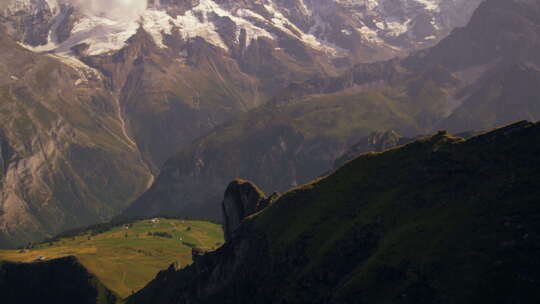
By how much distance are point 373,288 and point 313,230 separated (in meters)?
43.2

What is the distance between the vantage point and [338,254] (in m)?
158

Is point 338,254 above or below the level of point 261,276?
above

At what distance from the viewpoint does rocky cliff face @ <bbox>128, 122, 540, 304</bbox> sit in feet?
400

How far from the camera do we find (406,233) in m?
144

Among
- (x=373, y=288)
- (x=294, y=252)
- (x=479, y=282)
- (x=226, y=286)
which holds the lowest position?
(x=226, y=286)

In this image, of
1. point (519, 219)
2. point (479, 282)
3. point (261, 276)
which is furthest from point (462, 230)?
point (261, 276)

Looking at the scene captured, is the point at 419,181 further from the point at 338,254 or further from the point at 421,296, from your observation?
the point at 421,296

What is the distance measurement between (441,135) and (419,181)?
20.7 metres

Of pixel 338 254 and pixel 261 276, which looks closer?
pixel 338 254

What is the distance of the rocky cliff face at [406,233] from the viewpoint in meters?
122

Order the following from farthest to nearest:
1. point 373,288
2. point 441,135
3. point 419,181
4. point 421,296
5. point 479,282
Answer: point 441,135 → point 419,181 → point 373,288 → point 421,296 → point 479,282

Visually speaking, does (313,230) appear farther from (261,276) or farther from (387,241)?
(387,241)

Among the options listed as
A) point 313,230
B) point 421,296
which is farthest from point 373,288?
point 313,230

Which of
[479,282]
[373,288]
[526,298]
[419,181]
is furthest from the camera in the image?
[419,181]
